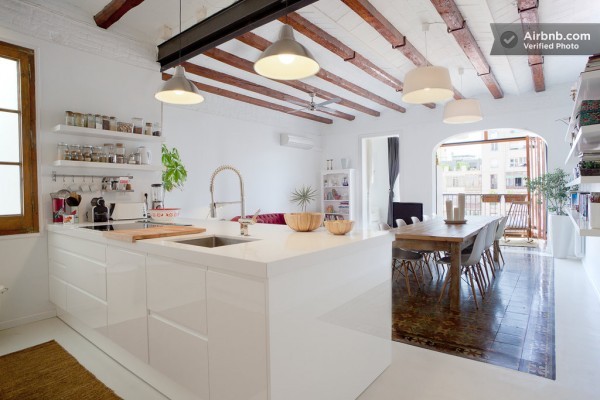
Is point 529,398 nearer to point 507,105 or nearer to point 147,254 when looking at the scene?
point 147,254

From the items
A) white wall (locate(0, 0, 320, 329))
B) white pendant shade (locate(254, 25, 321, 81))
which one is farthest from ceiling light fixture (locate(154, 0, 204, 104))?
white wall (locate(0, 0, 320, 329))

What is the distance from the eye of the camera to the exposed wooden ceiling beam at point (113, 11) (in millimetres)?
2961

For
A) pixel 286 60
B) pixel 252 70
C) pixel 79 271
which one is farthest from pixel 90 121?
pixel 252 70

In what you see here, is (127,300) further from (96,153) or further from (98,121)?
(98,121)

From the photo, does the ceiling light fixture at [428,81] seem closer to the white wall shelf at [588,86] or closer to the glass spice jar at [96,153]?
the white wall shelf at [588,86]

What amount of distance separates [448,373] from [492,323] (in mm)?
1061

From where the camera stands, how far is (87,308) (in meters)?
2.50

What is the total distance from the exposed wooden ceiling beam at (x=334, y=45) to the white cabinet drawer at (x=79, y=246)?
2.50m

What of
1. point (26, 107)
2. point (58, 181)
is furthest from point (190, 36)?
point (58, 181)

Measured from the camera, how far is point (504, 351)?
242 centimetres

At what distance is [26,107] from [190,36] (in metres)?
1.65

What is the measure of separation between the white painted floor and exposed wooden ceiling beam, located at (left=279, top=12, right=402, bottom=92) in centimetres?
304

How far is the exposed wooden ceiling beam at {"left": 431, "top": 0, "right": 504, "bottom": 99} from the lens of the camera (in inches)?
122

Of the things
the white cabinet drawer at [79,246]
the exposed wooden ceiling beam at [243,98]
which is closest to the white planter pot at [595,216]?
the white cabinet drawer at [79,246]
